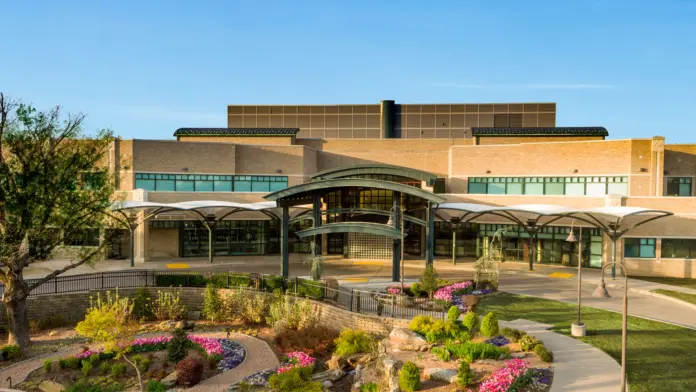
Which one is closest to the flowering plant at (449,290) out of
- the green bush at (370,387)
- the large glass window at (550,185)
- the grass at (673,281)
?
the green bush at (370,387)

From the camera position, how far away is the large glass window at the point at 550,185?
35.0m

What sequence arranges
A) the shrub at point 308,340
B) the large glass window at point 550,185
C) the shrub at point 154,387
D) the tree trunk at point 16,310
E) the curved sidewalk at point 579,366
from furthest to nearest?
the large glass window at point 550,185 < the tree trunk at point 16,310 < the shrub at point 308,340 < the shrub at point 154,387 < the curved sidewalk at point 579,366

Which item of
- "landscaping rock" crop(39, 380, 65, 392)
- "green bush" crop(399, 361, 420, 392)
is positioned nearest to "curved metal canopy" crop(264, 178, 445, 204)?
"green bush" crop(399, 361, 420, 392)

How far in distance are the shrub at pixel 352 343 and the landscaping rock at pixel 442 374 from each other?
442 cm

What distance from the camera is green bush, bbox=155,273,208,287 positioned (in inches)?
1054

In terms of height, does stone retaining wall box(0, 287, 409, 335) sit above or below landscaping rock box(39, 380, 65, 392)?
above

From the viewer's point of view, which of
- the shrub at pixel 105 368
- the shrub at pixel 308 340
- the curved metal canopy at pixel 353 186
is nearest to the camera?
the shrub at pixel 105 368

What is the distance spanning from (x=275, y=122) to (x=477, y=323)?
39.7m

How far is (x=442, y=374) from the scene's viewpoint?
48.8 feet

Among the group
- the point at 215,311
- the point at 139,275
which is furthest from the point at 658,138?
the point at 139,275

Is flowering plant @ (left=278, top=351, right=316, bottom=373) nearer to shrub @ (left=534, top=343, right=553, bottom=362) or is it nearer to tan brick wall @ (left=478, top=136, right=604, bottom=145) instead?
shrub @ (left=534, top=343, right=553, bottom=362)

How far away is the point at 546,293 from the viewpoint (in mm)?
26703

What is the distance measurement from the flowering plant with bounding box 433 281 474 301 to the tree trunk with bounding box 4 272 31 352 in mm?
19111

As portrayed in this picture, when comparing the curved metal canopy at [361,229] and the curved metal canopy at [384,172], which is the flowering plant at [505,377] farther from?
the curved metal canopy at [384,172]
